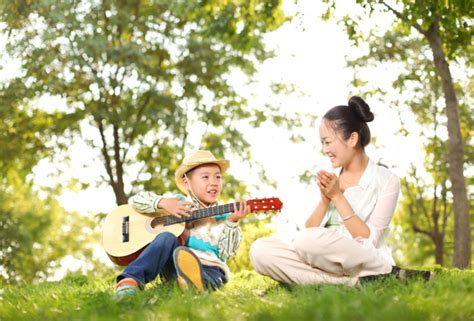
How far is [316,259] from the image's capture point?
457cm

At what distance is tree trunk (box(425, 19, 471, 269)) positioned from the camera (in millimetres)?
9242

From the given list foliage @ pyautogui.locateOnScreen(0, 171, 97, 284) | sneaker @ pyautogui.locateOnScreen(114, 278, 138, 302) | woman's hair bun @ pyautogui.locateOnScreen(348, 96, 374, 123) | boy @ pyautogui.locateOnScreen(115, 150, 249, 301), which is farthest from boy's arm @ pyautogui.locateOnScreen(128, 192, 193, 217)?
foliage @ pyautogui.locateOnScreen(0, 171, 97, 284)

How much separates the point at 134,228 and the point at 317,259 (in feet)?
5.16

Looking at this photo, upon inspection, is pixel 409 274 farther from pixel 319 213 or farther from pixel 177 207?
pixel 177 207

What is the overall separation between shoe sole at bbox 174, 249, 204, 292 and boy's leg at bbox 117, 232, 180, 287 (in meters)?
0.35

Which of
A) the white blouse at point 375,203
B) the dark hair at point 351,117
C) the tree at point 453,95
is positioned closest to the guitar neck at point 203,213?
the white blouse at point 375,203

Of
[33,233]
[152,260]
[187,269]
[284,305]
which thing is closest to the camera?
[284,305]

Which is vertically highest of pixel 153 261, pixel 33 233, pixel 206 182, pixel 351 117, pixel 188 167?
pixel 351 117

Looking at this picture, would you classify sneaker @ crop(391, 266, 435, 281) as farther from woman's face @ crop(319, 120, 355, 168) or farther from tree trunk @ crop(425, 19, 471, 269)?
tree trunk @ crop(425, 19, 471, 269)

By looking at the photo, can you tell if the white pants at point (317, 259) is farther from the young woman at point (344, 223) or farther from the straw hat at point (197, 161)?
the straw hat at point (197, 161)

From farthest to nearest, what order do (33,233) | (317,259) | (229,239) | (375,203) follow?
(33,233), (229,239), (375,203), (317,259)

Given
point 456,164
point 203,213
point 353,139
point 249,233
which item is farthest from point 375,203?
point 249,233

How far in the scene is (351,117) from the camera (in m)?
4.87

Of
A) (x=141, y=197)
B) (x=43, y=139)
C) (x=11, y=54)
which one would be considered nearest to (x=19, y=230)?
(x=43, y=139)
